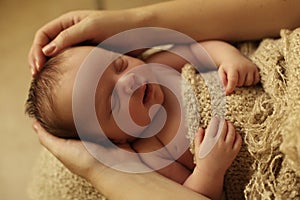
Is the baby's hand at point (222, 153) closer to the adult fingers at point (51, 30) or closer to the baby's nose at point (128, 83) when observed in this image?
the baby's nose at point (128, 83)

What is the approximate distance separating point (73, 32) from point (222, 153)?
1.17ft

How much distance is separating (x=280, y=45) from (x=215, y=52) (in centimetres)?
13

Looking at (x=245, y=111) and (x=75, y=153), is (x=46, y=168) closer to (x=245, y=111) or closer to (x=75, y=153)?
(x=75, y=153)

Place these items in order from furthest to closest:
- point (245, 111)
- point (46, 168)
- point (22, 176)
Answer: point (22, 176), point (46, 168), point (245, 111)

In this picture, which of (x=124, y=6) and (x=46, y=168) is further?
(x=124, y=6)

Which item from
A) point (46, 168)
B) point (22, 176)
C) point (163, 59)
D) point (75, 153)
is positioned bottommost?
point (22, 176)

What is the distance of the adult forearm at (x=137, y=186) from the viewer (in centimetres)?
82

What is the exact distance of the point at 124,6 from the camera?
5.28ft

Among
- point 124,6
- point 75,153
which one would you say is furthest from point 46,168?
point 124,6

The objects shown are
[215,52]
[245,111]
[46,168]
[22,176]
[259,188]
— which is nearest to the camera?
[259,188]

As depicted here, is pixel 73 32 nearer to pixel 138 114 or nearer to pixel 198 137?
pixel 138 114

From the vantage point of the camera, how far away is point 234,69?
2.89 feet

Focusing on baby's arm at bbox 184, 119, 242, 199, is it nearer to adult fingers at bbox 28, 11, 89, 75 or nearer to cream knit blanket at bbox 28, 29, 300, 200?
cream knit blanket at bbox 28, 29, 300, 200

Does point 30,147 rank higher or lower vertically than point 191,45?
lower
